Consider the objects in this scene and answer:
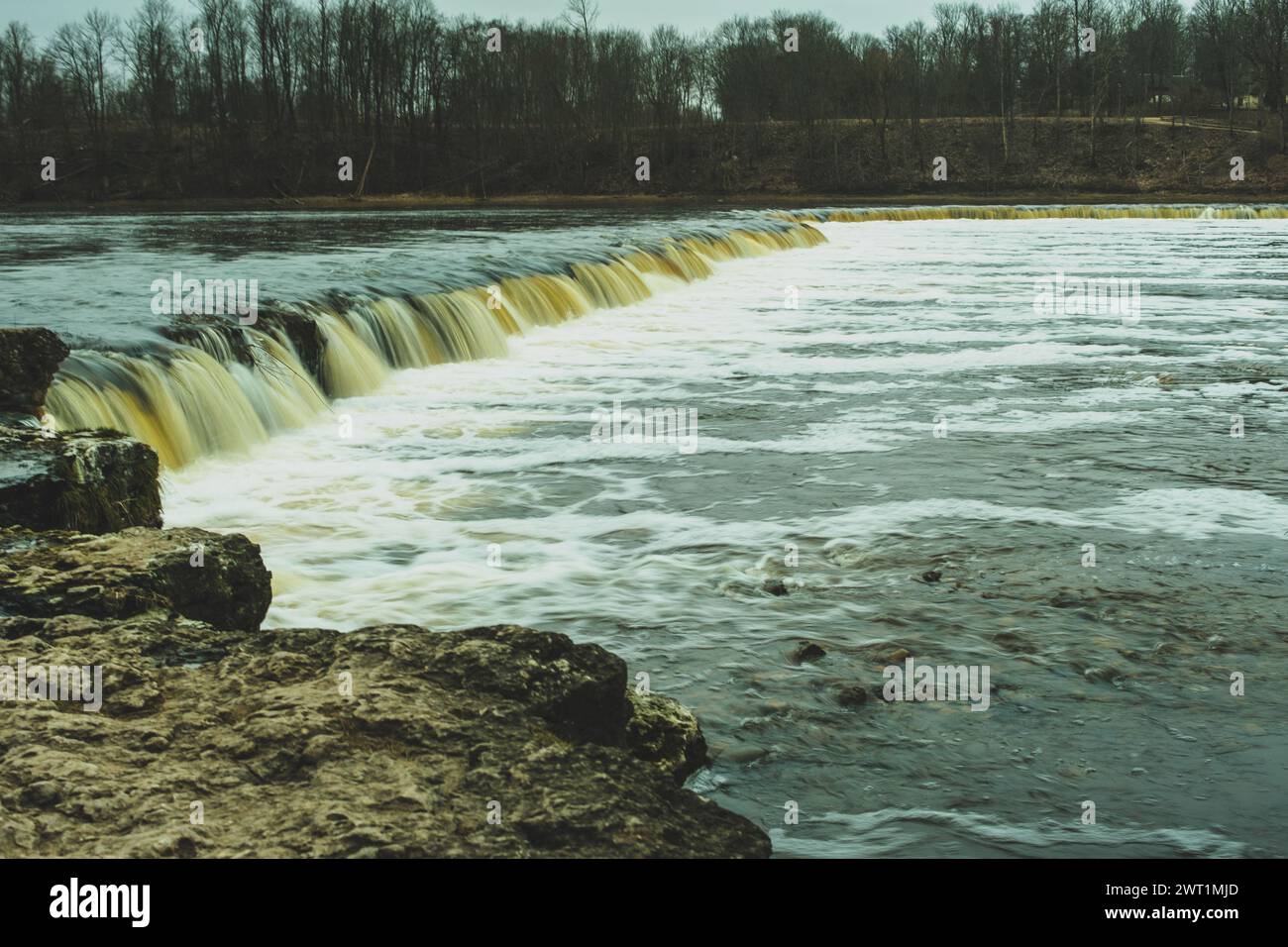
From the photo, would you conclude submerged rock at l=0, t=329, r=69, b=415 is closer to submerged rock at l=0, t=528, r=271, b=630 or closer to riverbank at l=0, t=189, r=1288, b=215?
submerged rock at l=0, t=528, r=271, b=630

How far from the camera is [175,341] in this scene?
11.3 m

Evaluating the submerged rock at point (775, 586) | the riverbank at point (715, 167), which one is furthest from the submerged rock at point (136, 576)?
the riverbank at point (715, 167)

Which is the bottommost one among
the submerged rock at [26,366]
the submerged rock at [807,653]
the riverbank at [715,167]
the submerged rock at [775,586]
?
the submerged rock at [807,653]

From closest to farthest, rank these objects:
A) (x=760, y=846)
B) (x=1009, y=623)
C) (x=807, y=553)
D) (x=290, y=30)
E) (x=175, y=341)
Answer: (x=760, y=846)
(x=1009, y=623)
(x=807, y=553)
(x=175, y=341)
(x=290, y=30)

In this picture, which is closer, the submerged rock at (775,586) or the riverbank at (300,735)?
the riverbank at (300,735)

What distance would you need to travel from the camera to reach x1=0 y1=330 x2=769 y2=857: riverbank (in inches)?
128

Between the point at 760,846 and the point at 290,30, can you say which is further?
the point at 290,30

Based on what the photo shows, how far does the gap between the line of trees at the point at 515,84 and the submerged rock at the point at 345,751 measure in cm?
7978

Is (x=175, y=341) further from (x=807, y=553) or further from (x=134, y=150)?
(x=134, y=150)

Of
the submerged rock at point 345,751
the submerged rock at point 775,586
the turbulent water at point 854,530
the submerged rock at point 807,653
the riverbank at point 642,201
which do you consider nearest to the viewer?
the submerged rock at point 345,751

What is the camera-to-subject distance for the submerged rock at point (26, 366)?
767cm

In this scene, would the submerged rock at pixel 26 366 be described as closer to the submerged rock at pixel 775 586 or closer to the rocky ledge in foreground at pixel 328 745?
the rocky ledge in foreground at pixel 328 745

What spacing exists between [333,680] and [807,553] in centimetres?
342
